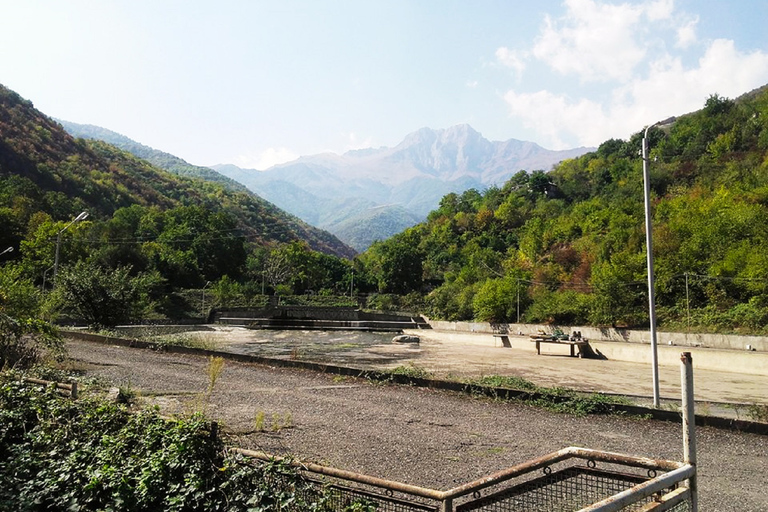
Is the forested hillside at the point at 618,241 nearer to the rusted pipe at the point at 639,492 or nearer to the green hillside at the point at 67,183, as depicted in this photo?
the rusted pipe at the point at 639,492

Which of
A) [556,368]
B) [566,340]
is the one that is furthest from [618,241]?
[556,368]

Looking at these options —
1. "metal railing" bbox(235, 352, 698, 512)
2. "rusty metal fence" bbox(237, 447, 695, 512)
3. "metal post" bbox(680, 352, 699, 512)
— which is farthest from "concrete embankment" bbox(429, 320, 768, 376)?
"metal post" bbox(680, 352, 699, 512)

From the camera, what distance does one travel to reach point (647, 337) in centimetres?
2945

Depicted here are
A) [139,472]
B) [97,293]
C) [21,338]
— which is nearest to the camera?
[139,472]

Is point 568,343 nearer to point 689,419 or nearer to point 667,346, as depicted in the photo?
point 667,346

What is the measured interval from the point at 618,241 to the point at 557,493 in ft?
156

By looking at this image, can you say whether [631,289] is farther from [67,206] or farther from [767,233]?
[67,206]

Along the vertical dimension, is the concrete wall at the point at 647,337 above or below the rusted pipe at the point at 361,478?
below

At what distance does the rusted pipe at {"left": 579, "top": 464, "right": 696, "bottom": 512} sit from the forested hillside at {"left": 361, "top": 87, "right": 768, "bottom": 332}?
1041 cm

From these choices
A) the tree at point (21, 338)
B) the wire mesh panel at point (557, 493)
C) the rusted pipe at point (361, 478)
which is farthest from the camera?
the tree at point (21, 338)

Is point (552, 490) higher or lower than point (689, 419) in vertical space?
lower

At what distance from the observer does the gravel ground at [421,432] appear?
6.47 meters

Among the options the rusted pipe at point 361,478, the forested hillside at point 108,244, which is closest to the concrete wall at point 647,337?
the rusted pipe at point 361,478

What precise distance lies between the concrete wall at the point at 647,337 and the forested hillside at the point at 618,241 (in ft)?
7.89
